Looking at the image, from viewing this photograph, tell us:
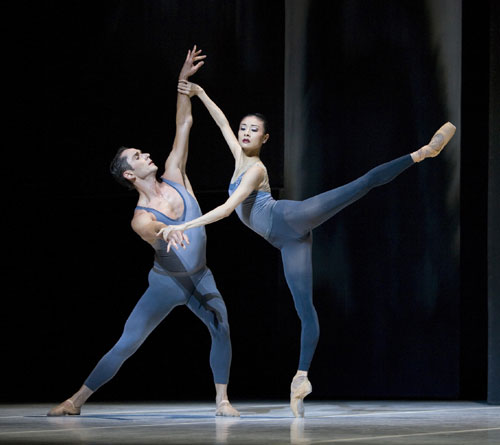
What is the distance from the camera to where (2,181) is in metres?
7.06

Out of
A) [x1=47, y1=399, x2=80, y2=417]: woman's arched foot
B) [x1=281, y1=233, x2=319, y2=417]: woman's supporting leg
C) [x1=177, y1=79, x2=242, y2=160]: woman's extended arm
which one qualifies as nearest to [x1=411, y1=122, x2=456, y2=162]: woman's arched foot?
[x1=281, y1=233, x2=319, y2=417]: woman's supporting leg

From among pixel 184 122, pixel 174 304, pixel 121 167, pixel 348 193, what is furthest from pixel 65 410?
pixel 348 193

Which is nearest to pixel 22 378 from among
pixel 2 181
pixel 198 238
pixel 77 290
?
pixel 77 290

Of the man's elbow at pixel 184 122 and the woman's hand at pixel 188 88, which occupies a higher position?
the woman's hand at pixel 188 88

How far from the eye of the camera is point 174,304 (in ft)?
16.9

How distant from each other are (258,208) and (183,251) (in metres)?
0.46

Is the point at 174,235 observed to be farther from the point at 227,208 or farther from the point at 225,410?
the point at 225,410

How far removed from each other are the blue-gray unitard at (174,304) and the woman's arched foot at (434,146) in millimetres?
1198

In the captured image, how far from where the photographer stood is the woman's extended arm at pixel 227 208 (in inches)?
184

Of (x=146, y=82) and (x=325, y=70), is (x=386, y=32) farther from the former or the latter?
(x=146, y=82)

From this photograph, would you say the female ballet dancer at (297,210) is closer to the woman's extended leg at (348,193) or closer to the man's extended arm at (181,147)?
the woman's extended leg at (348,193)

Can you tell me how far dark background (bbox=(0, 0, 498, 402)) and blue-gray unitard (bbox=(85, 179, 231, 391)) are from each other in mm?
1444

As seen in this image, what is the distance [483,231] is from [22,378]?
3571 millimetres

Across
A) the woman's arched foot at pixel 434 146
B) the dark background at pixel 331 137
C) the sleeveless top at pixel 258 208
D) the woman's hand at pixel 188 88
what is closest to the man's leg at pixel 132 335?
the sleeveless top at pixel 258 208
